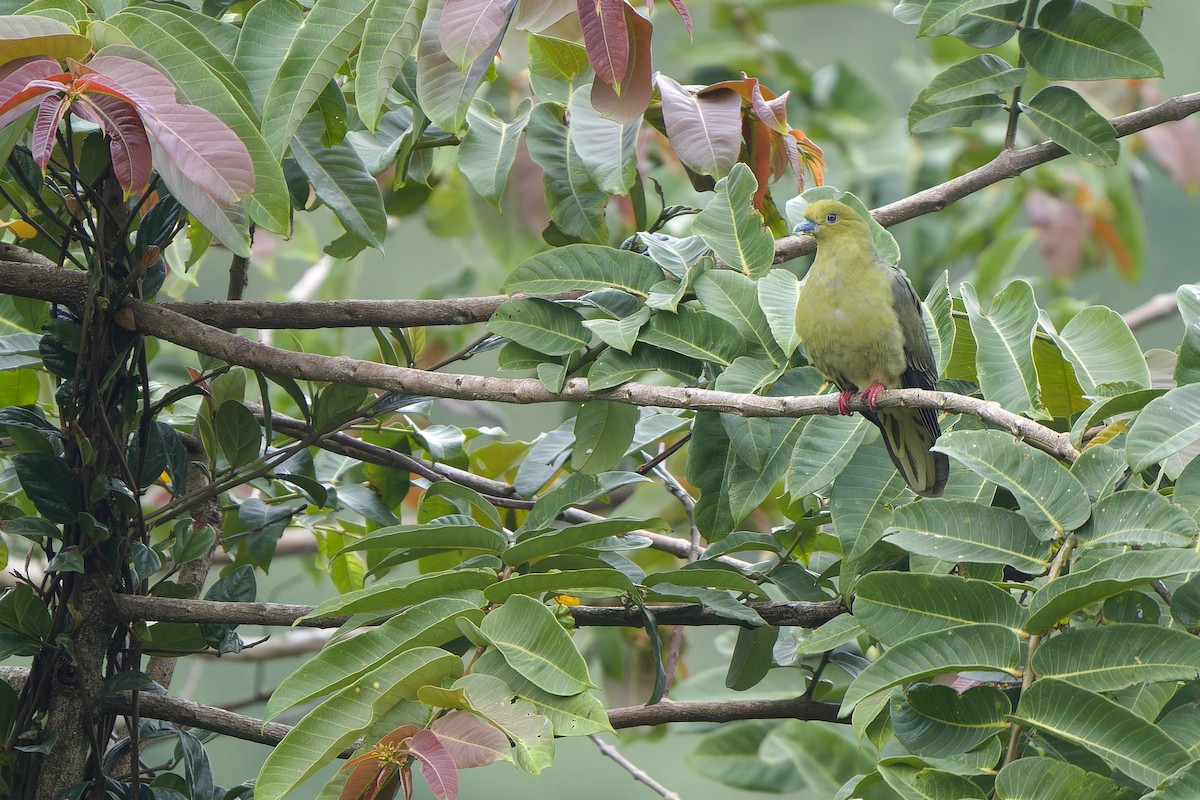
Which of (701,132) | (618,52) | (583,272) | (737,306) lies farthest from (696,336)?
(618,52)

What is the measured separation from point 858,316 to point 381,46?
1.33 metres

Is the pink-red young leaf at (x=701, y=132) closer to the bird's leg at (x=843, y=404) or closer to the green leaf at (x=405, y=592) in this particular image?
the bird's leg at (x=843, y=404)

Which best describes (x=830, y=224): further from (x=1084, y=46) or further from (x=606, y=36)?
(x=606, y=36)

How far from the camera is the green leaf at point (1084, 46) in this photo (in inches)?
71.2

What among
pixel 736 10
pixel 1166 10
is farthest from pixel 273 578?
pixel 1166 10

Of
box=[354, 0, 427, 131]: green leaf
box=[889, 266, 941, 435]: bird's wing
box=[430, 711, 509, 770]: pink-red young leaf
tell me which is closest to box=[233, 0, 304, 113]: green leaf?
box=[354, 0, 427, 131]: green leaf

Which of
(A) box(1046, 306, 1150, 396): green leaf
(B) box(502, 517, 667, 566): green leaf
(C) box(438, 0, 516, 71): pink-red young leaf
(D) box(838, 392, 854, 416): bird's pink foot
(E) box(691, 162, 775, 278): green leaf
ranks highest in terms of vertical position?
(C) box(438, 0, 516, 71): pink-red young leaf

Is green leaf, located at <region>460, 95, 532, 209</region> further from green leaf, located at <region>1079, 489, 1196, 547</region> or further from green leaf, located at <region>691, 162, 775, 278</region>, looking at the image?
green leaf, located at <region>1079, 489, 1196, 547</region>

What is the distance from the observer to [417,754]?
3.40 feet

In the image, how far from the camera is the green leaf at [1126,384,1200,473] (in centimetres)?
122

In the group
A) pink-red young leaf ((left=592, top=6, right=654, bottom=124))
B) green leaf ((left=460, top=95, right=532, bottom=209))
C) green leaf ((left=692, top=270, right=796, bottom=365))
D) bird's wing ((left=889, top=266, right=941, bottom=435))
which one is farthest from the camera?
bird's wing ((left=889, top=266, right=941, bottom=435))

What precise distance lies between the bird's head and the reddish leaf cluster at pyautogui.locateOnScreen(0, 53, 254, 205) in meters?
1.46

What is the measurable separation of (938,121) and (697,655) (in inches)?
270

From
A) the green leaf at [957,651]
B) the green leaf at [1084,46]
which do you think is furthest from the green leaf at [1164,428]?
the green leaf at [1084,46]
